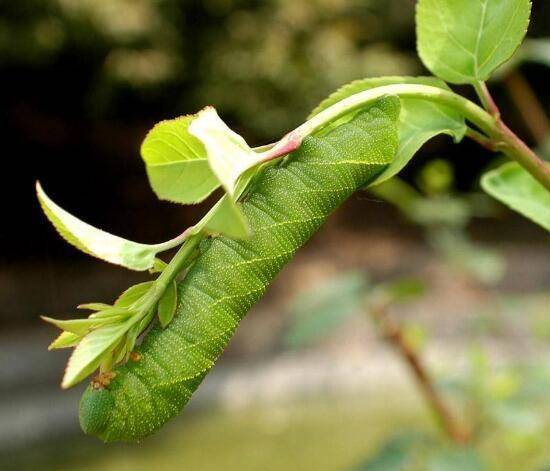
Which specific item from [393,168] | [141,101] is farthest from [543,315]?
[141,101]

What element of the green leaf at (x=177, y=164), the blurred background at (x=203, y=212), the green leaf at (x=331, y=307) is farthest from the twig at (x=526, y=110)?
the green leaf at (x=177, y=164)

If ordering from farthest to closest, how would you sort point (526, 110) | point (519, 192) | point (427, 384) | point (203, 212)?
point (203, 212) < point (526, 110) < point (427, 384) < point (519, 192)

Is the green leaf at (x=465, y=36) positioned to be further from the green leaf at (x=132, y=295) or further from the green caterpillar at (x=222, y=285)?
the green leaf at (x=132, y=295)

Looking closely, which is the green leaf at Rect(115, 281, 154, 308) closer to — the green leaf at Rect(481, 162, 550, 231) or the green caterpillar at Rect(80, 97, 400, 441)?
the green caterpillar at Rect(80, 97, 400, 441)

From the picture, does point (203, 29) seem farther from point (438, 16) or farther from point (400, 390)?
point (438, 16)

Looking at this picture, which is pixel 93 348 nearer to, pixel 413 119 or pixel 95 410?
pixel 95 410

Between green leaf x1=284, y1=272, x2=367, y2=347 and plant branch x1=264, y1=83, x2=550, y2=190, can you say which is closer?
plant branch x1=264, y1=83, x2=550, y2=190

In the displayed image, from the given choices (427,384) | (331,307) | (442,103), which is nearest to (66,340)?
(442,103)

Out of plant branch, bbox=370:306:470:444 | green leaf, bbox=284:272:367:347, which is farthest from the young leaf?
green leaf, bbox=284:272:367:347
